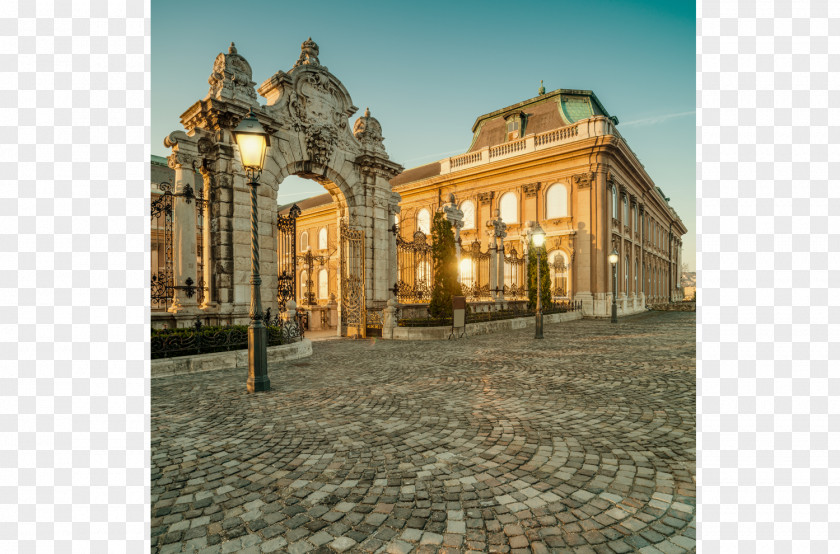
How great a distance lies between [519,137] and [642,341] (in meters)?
21.8

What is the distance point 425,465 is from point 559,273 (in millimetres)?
24674

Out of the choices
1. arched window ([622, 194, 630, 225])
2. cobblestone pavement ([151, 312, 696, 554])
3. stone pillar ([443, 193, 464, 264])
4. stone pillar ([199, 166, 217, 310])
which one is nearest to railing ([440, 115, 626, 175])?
arched window ([622, 194, 630, 225])

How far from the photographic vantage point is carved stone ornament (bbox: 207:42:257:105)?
10.1 metres

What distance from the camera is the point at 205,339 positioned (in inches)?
313

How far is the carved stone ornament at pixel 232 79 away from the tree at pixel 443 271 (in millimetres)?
7117

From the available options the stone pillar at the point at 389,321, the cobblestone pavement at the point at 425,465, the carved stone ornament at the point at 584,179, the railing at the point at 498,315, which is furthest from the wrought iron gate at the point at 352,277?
the carved stone ornament at the point at 584,179

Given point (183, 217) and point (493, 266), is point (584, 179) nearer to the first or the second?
point (493, 266)

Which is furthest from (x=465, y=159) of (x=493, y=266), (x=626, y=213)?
(x=493, y=266)

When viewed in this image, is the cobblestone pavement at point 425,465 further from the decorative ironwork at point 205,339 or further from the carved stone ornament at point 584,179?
the carved stone ornament at point 584,179

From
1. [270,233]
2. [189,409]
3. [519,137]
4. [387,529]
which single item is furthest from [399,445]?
[519,137]

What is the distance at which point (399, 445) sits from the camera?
380cm

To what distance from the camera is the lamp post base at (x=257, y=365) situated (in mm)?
5992

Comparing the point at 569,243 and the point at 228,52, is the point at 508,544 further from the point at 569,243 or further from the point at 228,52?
the point at 569,243

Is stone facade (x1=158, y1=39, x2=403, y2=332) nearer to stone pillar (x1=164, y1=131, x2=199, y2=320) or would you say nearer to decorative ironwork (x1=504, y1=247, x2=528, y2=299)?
→ stone pillar (x1=164, y1=131, x2=199, y2=320)
